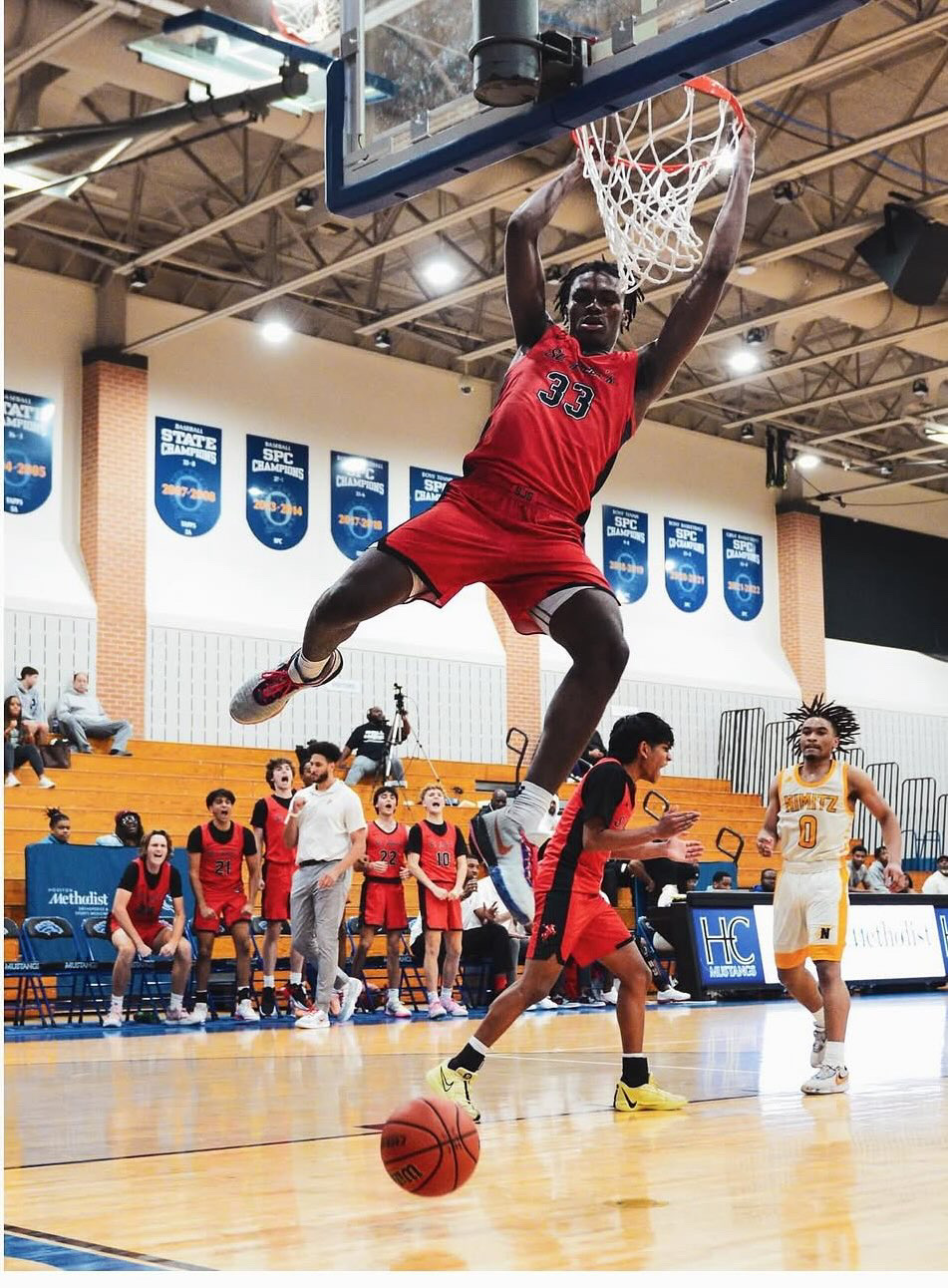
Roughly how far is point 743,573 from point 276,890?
1569 cm

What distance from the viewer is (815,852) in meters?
7.80

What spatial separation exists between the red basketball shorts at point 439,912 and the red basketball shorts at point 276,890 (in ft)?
3.61

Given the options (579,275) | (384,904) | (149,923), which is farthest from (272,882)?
(579,275)

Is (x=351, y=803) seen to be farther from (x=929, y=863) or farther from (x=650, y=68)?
(x=929, y=863)

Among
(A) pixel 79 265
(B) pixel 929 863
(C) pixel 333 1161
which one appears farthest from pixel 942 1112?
(B) pixel 929 863

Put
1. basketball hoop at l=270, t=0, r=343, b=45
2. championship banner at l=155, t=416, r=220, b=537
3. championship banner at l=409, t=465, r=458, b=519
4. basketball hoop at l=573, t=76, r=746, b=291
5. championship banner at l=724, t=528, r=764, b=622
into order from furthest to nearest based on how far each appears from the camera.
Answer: championship banner at l=724, t=528, r=764, b=622
championship banner at l=409, t=465, r=458, b=519
championship banner at l=155, t=416, r=220, b=537
basketball hoop at l=270, t=0, r=343, b=45
basketball hoop at l=573, t=76, r=746, b=291

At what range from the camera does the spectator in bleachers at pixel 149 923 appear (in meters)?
11.8

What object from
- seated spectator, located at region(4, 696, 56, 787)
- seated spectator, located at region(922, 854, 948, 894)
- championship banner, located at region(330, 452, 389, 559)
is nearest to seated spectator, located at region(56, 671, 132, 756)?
seated spectator, located at region(4, 696, 56, 787)

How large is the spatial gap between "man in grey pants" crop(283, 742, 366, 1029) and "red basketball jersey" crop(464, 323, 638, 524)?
6603 millimetres

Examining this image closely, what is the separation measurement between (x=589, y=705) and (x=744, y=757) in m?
21.6

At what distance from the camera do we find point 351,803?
11578 millimetres

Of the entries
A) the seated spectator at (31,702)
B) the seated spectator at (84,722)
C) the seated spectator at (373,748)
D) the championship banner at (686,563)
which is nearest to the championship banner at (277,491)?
the seated spectator at (373,748)

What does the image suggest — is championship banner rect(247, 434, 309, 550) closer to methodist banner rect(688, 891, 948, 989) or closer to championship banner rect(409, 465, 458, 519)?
championship banner rect(409, 465, 458, 519)

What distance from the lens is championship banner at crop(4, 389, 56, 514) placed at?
18734mm
